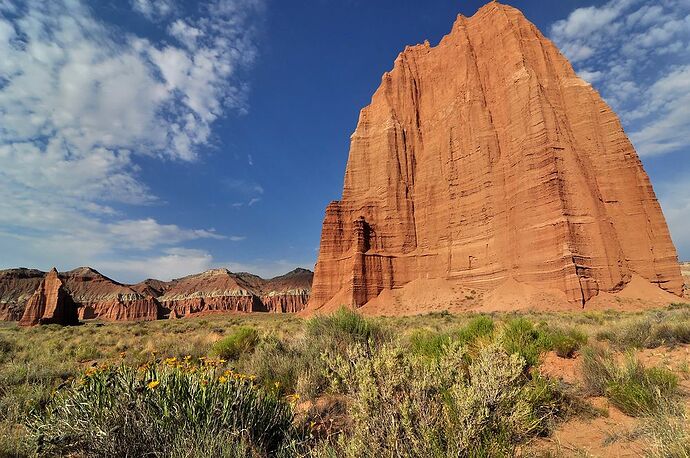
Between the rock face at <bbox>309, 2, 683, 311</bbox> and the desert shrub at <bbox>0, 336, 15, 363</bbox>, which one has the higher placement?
the rock face at <bbox>309, 2, 683, 311</bbox>

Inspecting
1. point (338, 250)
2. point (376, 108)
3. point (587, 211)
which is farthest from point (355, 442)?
point (376, 108)

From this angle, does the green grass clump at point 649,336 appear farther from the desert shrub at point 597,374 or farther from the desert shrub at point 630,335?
the desert shrub at point 597,374

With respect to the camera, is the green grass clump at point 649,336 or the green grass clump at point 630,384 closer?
the green grass clump at point 630,384

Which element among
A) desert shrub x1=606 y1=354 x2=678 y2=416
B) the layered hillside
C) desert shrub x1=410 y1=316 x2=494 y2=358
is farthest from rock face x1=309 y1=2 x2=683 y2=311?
the layered hillside

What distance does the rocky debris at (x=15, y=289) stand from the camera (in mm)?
77125

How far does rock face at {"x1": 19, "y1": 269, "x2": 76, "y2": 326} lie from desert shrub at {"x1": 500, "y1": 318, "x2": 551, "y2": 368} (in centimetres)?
5382

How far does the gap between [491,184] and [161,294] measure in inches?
4082

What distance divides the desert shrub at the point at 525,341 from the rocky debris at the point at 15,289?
321 feet

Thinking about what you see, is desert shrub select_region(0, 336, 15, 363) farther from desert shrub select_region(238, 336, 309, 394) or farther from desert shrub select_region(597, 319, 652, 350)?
desert shrub select_region(597, 319, 652, 350)

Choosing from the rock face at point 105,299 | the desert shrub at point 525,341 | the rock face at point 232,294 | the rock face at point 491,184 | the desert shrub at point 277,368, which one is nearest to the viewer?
the desert shrub at point 525,341

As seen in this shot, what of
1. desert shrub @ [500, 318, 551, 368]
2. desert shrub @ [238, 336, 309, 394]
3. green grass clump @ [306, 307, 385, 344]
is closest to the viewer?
desert shrub @ [500, 318, 551, 368]

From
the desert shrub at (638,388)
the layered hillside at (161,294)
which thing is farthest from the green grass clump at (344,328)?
the layered hillside at (161,294)

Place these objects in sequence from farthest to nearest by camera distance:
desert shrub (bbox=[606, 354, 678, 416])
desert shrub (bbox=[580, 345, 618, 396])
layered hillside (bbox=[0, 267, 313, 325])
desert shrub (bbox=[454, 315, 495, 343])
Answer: layered hillside (bbox=[0, 267, 313, 325]) → desert shrub (bbox=[454, 315, 495, 343]) → desert shrub (bbox=[580, 345, 618, 396]) → desert shrub (bbox=[606, 354, 678, 416])

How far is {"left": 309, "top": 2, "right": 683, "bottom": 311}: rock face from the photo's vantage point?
38.4 m
